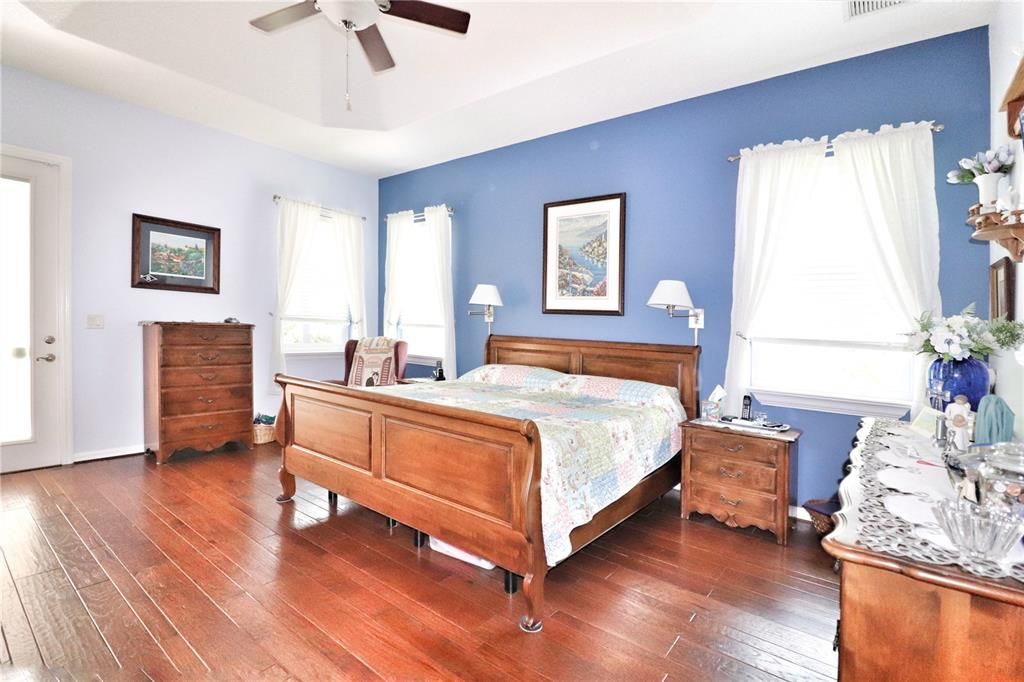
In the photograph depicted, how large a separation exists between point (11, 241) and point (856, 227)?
5.85 m

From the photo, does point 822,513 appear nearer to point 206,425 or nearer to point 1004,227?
point 1004,227

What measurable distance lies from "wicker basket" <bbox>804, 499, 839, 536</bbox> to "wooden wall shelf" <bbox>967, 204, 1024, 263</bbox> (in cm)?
176

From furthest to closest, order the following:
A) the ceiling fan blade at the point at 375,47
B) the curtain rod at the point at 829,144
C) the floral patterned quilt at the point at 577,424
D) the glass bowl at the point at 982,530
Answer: the curtain rod at the point at 829,144 → the ceiling fan blade at the point at 375,47 → the floral patterned quilt at the point at 577,424 → the glass bowl at the point at 982,530

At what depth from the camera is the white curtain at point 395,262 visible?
5.60 m

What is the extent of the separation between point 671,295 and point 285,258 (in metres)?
3.85

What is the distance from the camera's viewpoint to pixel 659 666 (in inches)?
69.5

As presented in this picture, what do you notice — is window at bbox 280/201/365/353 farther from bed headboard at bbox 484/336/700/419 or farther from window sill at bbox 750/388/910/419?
window sill at bbox 750/388/910/419

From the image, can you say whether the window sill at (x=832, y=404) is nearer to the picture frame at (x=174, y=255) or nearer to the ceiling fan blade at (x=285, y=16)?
the ceiling fan blade at (x=285, y=16)

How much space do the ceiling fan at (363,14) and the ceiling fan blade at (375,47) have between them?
0.02 m

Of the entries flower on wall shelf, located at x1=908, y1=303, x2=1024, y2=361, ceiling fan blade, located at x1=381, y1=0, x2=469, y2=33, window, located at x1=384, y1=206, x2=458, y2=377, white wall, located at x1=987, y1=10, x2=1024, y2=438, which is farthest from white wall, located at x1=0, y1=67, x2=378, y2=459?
white wall, located at x1=987, y1=10, x2=1024, y2=438

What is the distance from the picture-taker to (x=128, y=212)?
4160 millimetres

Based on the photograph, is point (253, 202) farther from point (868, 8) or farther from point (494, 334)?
point (868, 8)

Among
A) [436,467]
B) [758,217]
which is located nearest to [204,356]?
[436,467]

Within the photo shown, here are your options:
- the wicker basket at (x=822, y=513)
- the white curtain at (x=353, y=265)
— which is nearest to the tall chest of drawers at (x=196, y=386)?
the white curtain at (x=353, y=265)
